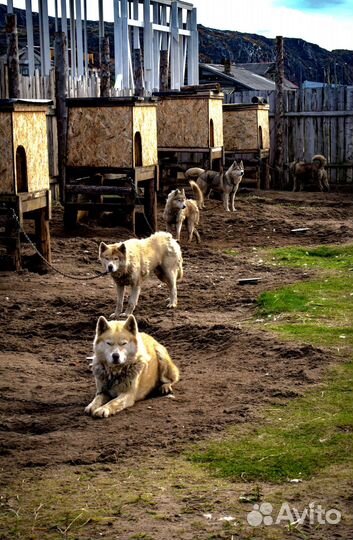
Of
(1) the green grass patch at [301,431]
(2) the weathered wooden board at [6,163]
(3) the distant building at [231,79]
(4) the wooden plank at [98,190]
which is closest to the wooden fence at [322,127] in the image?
(4) the wooden plank at [98,190]

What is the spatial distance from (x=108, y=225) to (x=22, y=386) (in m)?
10.2

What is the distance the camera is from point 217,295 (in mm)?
12992

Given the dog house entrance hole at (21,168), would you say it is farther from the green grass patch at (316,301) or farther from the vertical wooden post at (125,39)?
the vertical wooden post at (125,39)

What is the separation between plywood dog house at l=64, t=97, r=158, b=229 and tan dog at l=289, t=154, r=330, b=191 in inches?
393

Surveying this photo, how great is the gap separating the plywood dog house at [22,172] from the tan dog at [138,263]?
2.21 m

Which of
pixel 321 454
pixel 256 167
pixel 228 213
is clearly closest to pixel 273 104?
pixel 256 167

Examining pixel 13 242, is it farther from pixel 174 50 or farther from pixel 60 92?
pixel 174 50

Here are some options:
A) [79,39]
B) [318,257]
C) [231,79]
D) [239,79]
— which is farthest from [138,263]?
[239,79]

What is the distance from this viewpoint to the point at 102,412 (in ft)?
24.9

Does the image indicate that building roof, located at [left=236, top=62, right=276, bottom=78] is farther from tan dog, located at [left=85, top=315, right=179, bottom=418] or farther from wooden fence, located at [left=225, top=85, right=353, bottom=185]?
tan dog, located at [left=85, top=315, right=179, bottom=418]

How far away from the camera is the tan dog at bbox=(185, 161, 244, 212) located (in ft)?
72.5

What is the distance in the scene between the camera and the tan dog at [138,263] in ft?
38.2

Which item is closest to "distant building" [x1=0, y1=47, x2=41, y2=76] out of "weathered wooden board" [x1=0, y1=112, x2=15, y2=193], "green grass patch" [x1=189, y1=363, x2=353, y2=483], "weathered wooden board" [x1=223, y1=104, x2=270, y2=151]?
"weathered wooden board" [x1=223, y1=104, x2=270, y2=151]

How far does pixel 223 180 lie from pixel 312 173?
6.02m
